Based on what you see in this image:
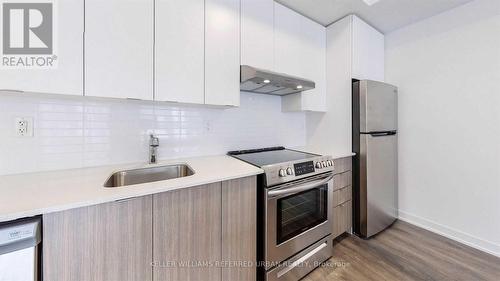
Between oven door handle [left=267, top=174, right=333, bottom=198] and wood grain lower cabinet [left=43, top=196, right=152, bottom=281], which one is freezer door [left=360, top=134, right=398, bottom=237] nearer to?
oven door handle [left=267, top=174, right=333, bottom=198]

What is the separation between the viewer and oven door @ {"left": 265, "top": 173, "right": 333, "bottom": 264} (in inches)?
54.9

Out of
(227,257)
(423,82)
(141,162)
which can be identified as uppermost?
(423,82)

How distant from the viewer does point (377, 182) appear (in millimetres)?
2166

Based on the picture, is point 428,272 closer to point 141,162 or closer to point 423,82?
point 423,82

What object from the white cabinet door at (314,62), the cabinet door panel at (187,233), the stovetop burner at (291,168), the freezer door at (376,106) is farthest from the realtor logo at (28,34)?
the freezer door at (376,106)

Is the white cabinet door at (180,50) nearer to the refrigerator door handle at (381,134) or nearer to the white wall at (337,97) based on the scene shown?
the white wall at (337,97)

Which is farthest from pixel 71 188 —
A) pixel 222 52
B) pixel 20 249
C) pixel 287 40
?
pixel 287 40

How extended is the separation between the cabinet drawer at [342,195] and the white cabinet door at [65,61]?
86.5 inches

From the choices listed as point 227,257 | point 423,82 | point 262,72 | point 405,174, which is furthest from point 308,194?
point 423,82

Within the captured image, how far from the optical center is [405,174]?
2471 millimetres

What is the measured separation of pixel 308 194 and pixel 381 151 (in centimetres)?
116

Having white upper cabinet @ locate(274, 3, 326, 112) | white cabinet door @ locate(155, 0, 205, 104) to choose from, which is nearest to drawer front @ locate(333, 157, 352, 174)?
white upper cabinet @ locate(274, 3, 326, 112)

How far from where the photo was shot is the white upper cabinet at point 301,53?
1.98 m

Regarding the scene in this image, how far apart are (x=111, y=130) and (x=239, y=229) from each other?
47.6 inches
